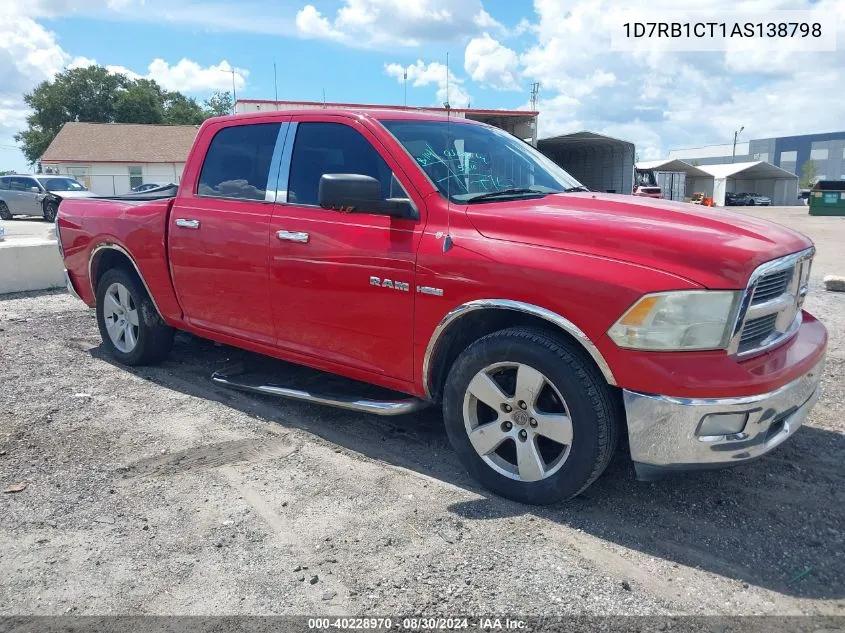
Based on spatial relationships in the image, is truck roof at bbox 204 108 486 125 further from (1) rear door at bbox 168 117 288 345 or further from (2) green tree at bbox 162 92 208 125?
(2) green tree at bbox 162 92 208 125

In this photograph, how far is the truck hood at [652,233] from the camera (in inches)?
114

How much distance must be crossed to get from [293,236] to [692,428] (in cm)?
248

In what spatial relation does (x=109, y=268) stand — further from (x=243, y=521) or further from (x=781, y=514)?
(x=781, y=514)

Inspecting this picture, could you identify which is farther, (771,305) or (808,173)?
(808,173)

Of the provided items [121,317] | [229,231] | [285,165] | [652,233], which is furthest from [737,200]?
[652,233]

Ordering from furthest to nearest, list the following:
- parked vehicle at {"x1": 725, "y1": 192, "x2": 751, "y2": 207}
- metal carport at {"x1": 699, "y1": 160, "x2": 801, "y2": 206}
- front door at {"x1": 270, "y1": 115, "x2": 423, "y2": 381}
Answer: metal carport at {"x1": 699, "y1": 160, "x2": 801, "y2": 206}
parked vehicle at {"x1": 725, "y1": 192, "x2": 751, "y2": 207}
front door at {"x1": 270, "y1": 115, "x2": 423, "y2": 381}

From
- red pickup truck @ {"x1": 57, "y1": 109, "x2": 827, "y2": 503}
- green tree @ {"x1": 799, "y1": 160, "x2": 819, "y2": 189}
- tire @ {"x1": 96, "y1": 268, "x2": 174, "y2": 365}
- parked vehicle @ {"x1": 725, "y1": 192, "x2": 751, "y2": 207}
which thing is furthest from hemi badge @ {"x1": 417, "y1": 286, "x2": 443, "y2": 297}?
green tree @ {"x1": 799, "y1": 160, "x2": 819, "y2": 189}

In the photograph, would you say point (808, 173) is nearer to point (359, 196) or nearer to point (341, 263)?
point (341, 263)

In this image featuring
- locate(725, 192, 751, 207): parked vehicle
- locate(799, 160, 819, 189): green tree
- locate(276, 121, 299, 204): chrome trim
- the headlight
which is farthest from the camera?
locate(799, 160, 819, 189): green tree

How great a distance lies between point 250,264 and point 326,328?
748 millimetres

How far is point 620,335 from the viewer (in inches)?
116

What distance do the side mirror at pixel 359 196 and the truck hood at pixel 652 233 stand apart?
392 mm

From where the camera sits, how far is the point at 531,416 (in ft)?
10.7

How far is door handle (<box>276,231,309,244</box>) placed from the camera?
13.3 ft
